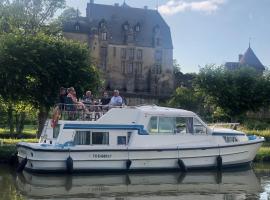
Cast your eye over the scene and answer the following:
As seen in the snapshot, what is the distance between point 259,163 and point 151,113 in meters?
7.50

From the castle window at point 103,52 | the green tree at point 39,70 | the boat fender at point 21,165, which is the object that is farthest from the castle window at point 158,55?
the boat fender at point 21,165

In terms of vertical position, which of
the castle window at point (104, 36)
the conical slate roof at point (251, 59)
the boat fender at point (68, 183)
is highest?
the castle window at point (104, 36)

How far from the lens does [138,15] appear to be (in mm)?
88375

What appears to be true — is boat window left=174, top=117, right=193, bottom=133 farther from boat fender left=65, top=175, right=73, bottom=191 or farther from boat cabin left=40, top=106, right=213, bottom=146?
boat fender left=65, top=175, right=73, bottom=191

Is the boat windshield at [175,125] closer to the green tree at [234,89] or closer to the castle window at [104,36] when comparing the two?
the green tree at [234,89]

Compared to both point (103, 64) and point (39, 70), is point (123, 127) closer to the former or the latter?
point (39, 70)

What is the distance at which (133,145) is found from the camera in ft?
78.8

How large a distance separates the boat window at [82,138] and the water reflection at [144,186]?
64.9 inches

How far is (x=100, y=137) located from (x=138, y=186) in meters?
4.05

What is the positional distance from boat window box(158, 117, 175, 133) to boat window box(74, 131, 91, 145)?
3.38 meters

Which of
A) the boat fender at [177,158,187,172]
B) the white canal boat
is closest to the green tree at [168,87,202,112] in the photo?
the white canal boat

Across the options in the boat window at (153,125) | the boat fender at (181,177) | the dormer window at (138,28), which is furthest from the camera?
the dormer window at (138,28)

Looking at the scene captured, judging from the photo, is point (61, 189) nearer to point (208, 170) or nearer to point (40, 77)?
point (208, 170)

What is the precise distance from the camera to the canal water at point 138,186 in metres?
18.5
